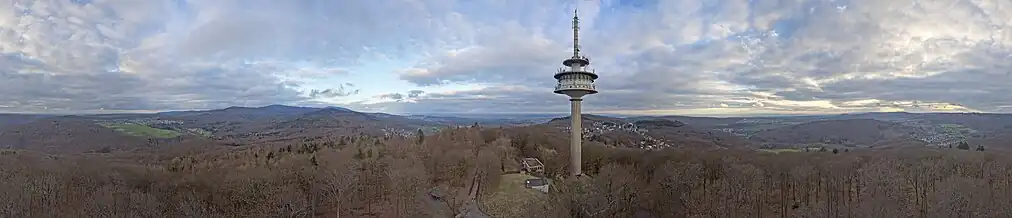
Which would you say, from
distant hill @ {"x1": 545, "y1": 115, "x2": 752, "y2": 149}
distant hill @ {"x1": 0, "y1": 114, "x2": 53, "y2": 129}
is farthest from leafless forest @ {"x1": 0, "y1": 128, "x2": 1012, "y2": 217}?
distant hill @ {"x1": 545, "y1": 115, "x2": 752, "y2": 149}

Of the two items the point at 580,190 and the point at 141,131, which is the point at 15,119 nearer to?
the point at 141,131

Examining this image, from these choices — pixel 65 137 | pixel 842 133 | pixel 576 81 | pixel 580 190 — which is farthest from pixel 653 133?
pixel 65 137

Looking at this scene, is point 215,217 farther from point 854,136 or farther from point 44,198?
point 854,136

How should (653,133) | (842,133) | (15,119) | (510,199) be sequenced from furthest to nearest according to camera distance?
(653,133), (842,133), (15,119), (510,199)

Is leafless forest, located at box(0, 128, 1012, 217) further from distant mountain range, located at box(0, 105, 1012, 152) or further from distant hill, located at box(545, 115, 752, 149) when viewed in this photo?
distant hill, located at box(545, 115, 752, 149)

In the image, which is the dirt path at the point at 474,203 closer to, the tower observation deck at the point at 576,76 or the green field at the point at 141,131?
the tower observation deck at the point at 576,76
